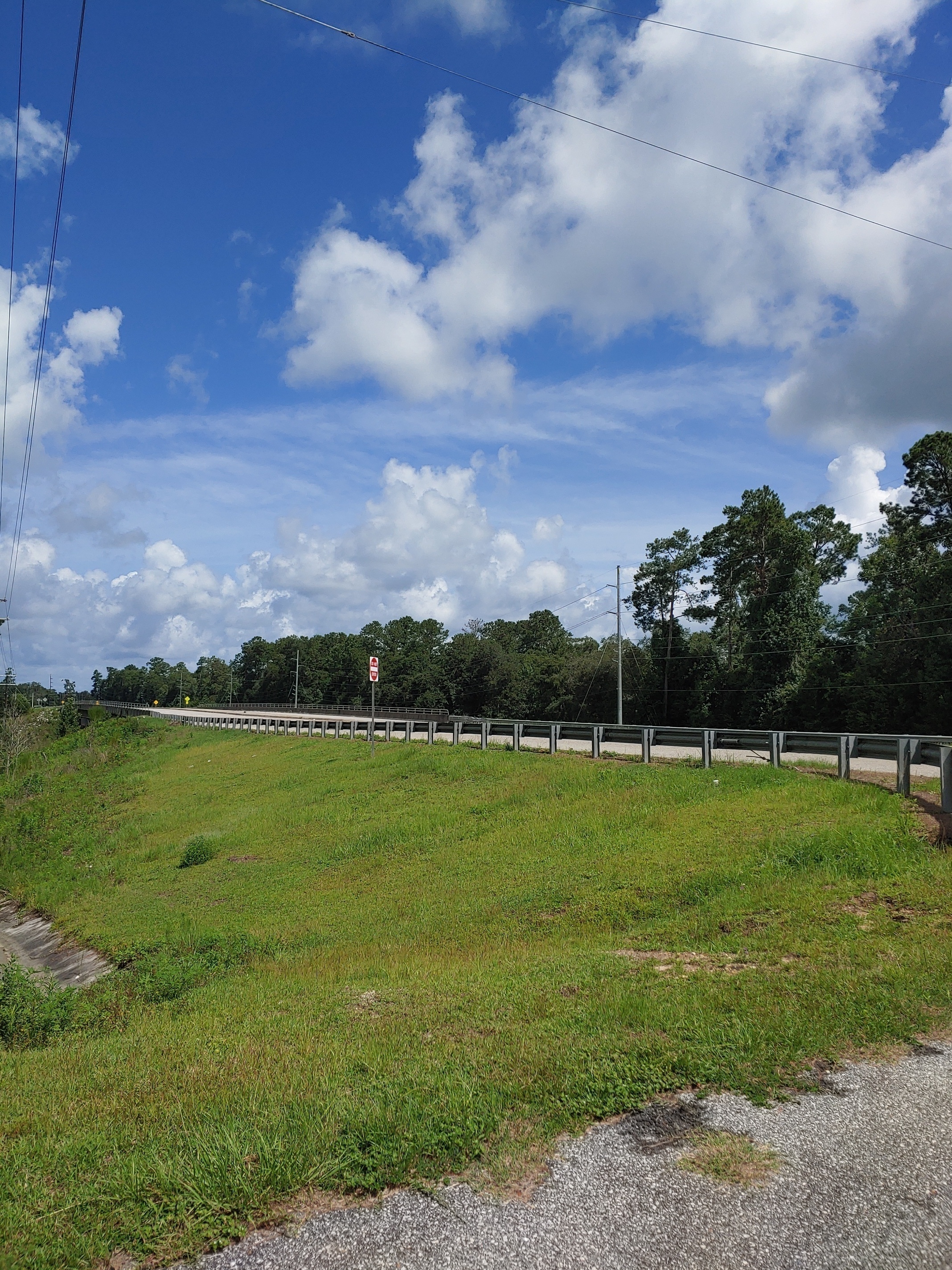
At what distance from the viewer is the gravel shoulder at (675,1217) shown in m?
3.65

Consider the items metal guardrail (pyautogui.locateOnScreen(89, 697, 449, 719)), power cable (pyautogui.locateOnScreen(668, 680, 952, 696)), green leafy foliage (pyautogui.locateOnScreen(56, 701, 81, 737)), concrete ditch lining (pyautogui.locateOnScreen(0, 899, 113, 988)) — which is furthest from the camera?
green leafy foliage (pyautogui.locateOnScreen(56, 701, 81, 737))

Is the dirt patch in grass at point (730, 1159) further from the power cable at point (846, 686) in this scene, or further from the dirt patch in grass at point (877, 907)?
the power cable at point (846, 686)

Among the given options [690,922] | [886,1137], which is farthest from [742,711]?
[886,1137]

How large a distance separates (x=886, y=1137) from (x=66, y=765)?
6205cm

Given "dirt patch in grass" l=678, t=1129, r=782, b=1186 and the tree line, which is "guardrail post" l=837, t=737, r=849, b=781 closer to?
"dirt patch in grass" l=678, t=1129, r=782, b=1186

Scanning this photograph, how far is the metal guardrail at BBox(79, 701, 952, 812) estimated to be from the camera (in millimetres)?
13414

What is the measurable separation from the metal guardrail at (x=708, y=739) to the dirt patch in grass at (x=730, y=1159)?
28.2 feet

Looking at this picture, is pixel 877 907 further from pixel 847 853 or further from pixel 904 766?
pixel 904 766

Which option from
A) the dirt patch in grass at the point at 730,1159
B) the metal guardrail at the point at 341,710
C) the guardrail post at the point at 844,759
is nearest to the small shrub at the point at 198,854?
the guardrail post at the point at 844,759

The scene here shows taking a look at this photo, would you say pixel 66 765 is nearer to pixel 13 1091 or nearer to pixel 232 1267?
pixel 13 1091

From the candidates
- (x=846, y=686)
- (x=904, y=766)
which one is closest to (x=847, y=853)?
(x=904, y=766)

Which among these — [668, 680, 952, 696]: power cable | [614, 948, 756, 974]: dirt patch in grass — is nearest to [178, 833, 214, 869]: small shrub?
[614, 948, 756, 974]: dirt patch in grass

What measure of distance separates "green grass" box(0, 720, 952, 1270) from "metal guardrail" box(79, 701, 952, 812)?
789 millimetres

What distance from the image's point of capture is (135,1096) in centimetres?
602
